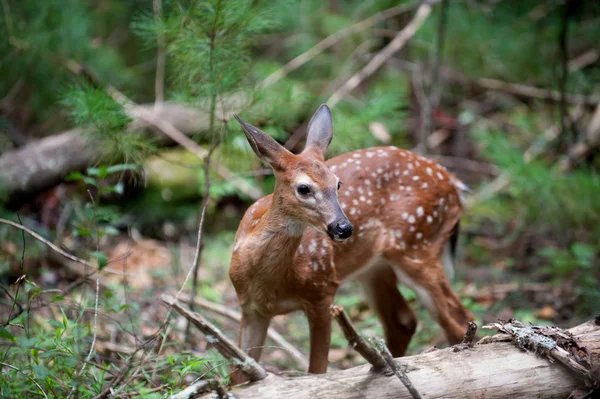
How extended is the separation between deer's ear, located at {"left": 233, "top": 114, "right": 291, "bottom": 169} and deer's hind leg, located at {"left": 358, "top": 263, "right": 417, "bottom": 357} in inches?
54.6

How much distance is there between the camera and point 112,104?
3.63 metres

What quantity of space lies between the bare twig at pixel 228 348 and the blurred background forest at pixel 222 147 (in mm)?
190

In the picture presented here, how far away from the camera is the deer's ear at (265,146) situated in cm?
302

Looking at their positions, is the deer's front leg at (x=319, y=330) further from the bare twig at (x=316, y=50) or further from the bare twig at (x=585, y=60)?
the bare twig at (x=585, y=60)

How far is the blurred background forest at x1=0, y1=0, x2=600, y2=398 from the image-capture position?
364 cm

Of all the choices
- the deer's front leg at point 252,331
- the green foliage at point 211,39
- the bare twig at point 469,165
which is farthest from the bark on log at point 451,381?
the bare twig at point 469,165

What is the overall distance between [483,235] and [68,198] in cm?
446

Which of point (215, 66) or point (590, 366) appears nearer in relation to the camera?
point (590, 366)

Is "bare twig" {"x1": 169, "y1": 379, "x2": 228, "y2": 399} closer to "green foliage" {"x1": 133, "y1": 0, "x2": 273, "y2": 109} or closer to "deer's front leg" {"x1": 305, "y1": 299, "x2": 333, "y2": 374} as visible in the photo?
"deer's front leg" {"x1": 305, "y1": 299, "x2": 333, "y2": 374}

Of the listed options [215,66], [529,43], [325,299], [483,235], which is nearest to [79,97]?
[215,66]

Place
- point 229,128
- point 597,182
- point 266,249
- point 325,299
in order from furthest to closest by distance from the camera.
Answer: point 597,182 < point 229,128 < point 325,299 < point 266,249

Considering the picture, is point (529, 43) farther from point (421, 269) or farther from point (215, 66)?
point (215, 66)

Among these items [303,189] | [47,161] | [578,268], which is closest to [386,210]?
[303,189]

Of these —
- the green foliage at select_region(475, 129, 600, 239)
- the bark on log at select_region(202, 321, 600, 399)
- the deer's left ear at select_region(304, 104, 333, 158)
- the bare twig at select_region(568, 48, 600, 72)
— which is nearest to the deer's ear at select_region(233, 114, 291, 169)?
the deer's left ear at select_region(304, 104, 333, 158)
